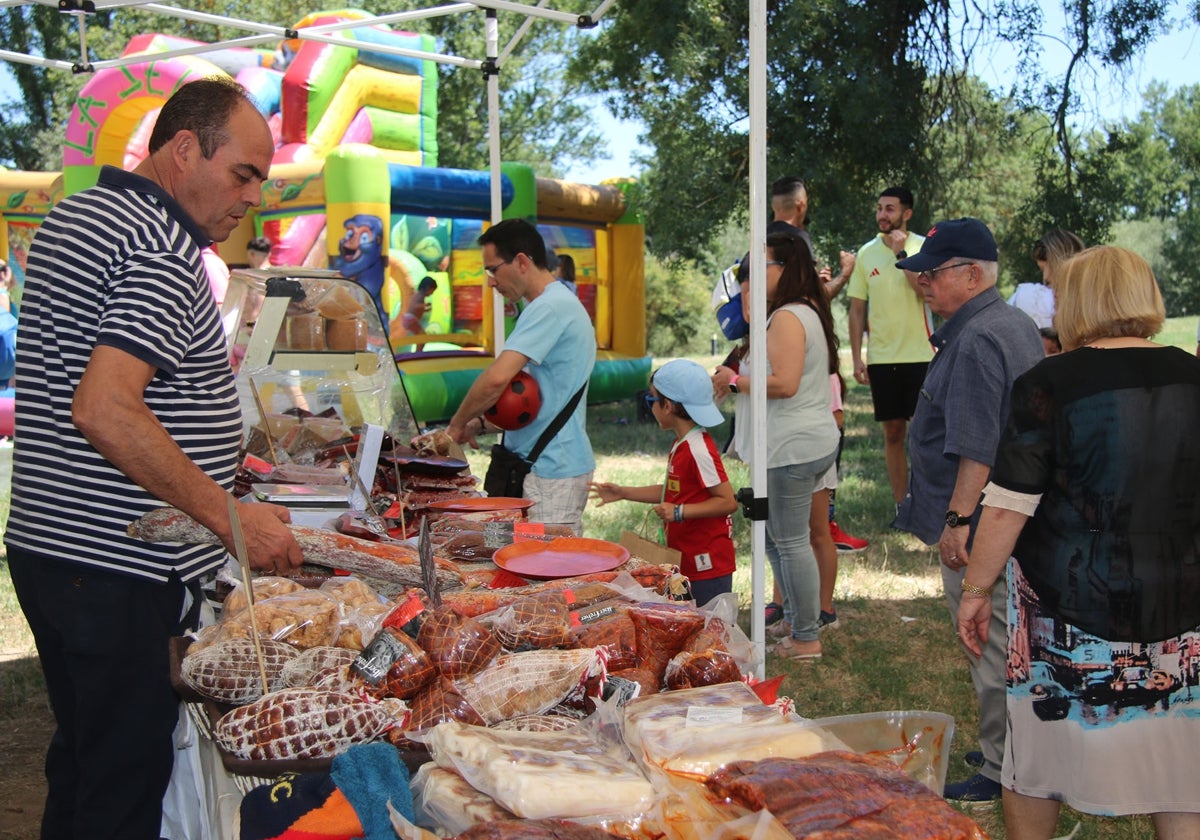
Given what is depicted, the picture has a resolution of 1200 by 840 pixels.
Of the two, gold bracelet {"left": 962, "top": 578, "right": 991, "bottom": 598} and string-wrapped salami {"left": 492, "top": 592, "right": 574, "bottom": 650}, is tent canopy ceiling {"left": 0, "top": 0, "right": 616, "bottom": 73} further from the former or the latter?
string-wrapped salami {"left": 492, "top": 592, "right": 574, "bottom": 650}

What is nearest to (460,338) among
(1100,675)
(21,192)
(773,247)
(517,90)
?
(21,192)

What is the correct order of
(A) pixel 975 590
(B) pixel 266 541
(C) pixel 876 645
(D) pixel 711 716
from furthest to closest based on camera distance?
(C) pixel 876 645, (A) pixel 975 590, (B) pixel 266 541, (D) pixel 711 716

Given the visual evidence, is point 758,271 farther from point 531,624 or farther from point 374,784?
point 374,784

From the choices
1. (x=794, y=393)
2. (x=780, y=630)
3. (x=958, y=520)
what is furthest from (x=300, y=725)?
(x=780, y=630)

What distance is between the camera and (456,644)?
1.92 m

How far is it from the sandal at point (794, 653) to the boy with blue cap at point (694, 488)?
1033mm

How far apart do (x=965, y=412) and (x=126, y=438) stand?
229 cm

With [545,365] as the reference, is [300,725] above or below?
below

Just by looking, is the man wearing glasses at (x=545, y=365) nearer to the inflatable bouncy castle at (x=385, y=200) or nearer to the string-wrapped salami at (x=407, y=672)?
the string-wrapped salami at (x=407, y=672)

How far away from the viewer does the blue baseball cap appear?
3732 mm

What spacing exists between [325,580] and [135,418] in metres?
0.68

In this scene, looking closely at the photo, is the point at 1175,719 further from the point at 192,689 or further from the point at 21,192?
the point at 21,192

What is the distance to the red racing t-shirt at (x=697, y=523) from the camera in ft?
12.3

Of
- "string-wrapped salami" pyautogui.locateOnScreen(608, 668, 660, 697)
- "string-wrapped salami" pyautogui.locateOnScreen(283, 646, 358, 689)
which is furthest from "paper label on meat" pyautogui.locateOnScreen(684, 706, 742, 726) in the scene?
"string-wrapped salami" pyautogui.locateOnScreen(283, 646, 358, 689)
